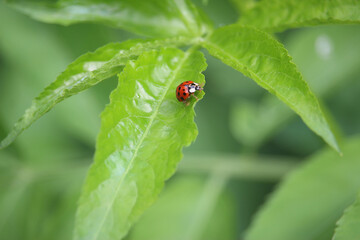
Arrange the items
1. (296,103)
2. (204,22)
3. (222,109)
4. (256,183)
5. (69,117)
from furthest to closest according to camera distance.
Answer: (222,109)
(256,183)
(69,117)
(204,22)
(296,103)

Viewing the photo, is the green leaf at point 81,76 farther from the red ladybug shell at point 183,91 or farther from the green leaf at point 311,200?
the green leaf at point 311,200

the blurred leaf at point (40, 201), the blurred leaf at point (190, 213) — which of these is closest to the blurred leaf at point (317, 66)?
the blurred leaf at point (190, 213)

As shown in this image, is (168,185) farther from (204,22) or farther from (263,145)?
(204,22)

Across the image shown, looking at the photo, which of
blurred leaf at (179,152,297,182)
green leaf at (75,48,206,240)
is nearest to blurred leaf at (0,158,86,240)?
blurred leaf at (179,152,297,182)

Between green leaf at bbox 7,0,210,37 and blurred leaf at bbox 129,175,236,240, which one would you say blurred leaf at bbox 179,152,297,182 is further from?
green leaf at bbox 7,0,210,37

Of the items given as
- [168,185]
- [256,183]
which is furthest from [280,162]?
[168,185]

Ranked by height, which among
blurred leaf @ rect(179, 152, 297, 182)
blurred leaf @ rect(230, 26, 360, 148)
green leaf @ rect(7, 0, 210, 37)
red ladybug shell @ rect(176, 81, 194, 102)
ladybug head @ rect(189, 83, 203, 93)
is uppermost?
blurred leaf @ rect(230, 26, 360, 148)
